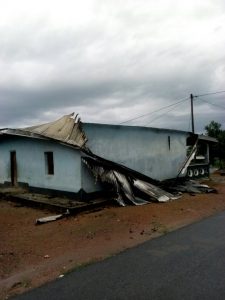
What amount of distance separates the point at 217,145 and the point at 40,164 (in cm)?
1935

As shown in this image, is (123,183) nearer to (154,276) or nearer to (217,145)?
(154,276)

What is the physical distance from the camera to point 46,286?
18.6 feet

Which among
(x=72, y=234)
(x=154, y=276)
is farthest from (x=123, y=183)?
(x=154, y=276)

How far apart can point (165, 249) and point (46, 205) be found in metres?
6.70

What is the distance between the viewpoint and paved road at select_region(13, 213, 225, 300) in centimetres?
511

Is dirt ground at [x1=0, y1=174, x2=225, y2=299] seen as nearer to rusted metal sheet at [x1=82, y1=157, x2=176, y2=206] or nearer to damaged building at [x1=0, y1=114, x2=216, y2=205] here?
rusted metal sheet at [x1=82, y1=157, x2=176, y2=206]

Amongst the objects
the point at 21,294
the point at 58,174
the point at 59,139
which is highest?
the point at 59,139

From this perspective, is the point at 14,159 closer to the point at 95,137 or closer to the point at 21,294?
the point at 95,137

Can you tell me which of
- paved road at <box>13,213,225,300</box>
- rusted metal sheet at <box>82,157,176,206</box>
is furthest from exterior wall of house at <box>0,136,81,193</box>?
paved road at <box>13,213,225,300</box>

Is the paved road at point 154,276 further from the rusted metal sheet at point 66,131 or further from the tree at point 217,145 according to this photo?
the tree at point 217,145

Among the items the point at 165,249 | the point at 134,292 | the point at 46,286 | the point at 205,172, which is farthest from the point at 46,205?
the point at 205,172

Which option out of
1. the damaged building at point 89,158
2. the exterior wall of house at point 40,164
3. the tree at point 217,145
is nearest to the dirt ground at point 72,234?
the damaged building at point 89,158

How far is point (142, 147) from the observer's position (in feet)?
55.9

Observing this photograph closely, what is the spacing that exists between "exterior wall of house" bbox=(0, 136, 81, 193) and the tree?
1899cm
